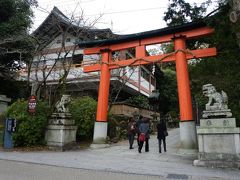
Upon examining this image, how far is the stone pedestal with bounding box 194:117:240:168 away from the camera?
10383 mm

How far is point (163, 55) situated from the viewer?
15.3 meters

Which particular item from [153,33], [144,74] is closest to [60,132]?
[153,33]

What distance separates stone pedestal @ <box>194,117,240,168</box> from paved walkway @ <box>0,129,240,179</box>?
493 millimetres

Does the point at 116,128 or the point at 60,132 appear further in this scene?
the point at 116,128

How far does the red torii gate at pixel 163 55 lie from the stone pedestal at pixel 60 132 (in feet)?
5.14


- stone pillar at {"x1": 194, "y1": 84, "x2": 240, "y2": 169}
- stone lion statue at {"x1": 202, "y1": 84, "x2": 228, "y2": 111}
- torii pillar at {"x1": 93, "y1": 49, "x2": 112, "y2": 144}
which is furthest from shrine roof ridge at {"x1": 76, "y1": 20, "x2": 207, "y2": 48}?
stone pillar at {"x1": 194, "y1": 84, "x2": 240, "y2": 169}

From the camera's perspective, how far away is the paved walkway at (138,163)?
9281mm

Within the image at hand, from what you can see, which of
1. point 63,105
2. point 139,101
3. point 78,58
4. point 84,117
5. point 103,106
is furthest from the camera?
point 78,58

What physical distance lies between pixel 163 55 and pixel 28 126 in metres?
7.95

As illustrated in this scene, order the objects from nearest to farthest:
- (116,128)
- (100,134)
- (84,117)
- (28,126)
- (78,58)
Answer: (28,126) → (100,134) → (84,117) → (116,128) → (78,58)

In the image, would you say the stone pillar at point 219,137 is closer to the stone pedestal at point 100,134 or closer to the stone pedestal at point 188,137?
the stone pedestal at point 188,137

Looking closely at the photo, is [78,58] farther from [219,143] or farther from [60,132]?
[219,143]

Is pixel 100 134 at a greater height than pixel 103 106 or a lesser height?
lesser

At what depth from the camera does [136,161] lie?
11.7 m
